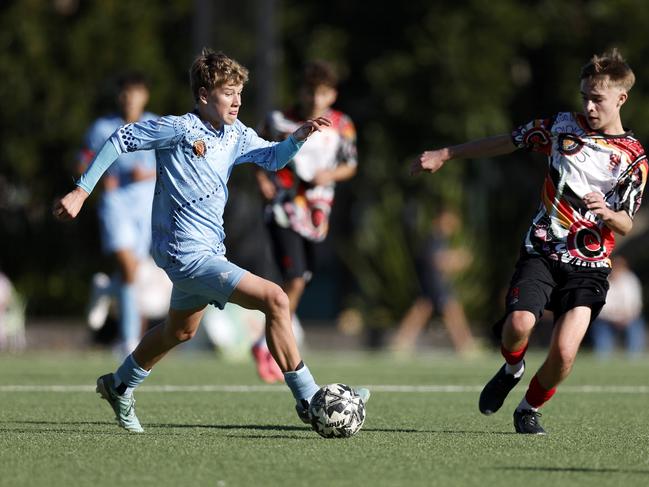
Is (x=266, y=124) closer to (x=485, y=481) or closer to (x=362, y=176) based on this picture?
(x=485, y=481)

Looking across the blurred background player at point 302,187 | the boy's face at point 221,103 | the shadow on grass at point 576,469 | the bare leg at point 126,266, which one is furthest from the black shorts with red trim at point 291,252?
the shadow on grass at point 576,469

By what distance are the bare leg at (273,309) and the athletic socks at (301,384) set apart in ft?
0.11

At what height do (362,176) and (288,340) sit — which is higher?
(288,340)

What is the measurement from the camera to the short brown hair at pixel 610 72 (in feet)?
23.7

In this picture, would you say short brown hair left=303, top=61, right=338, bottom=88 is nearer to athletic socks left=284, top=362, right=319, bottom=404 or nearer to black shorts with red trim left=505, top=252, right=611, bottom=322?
black shorts with red trim left=505, top=252, right=611, bottom=322

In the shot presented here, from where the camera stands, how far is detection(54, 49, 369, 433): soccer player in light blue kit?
694 cm

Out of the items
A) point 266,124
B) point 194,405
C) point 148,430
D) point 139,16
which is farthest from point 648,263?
point 148,430

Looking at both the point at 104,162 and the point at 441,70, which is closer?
the point at 104,162

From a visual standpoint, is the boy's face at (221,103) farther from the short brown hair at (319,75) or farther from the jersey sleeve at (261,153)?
the short brown hair at (319,75)

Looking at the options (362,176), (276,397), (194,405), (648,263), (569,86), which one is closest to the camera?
(194,405)

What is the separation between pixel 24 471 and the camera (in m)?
5.68

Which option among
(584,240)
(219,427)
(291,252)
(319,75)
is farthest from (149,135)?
(291,252)

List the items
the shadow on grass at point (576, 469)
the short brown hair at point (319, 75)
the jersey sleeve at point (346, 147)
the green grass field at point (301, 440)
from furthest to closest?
the jersey sleeve at point (346, 147), the short brown hair at point (319, 75), the shadow on grass at point (576, 469), the green grass field at point (301, 440)

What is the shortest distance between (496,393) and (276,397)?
217 cm
